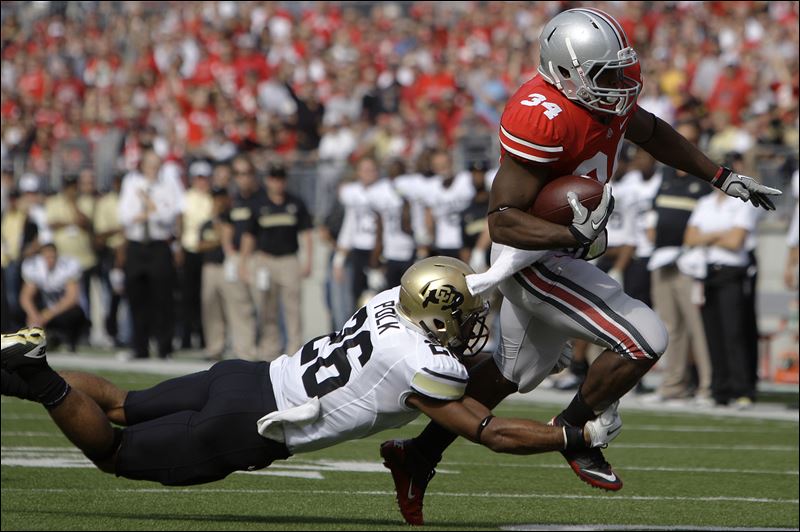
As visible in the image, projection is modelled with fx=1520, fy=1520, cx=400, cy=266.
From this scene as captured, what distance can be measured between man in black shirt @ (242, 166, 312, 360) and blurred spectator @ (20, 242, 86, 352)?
1.94 meters

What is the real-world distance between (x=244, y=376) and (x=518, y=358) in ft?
3.43

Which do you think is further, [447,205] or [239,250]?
[239,250]

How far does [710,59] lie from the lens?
48.4ft

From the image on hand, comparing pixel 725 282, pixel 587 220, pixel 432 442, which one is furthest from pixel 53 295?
pixel 587 220

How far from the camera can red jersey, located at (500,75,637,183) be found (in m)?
5.34

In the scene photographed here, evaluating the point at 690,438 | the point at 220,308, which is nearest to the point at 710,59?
the point at 220,308

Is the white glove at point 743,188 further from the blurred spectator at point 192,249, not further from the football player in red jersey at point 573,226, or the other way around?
the blurred spectator at point 192,249

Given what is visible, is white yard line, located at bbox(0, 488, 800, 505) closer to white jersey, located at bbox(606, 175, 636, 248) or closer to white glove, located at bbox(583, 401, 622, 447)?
white glove, located at bbox(583, 401, 622, 447)

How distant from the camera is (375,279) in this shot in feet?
42.5

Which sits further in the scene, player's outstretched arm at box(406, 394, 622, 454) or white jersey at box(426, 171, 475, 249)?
white jersey at box(426, 171, 475, 249)

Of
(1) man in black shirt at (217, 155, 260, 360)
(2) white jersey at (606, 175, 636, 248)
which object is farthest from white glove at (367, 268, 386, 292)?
(2) white jersey at (606, 175, 636, 248)

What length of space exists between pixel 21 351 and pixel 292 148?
11.2 meters

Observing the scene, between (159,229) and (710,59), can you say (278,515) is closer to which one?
(159,229)

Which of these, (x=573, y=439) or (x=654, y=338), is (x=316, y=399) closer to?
(x=573, y=439)
